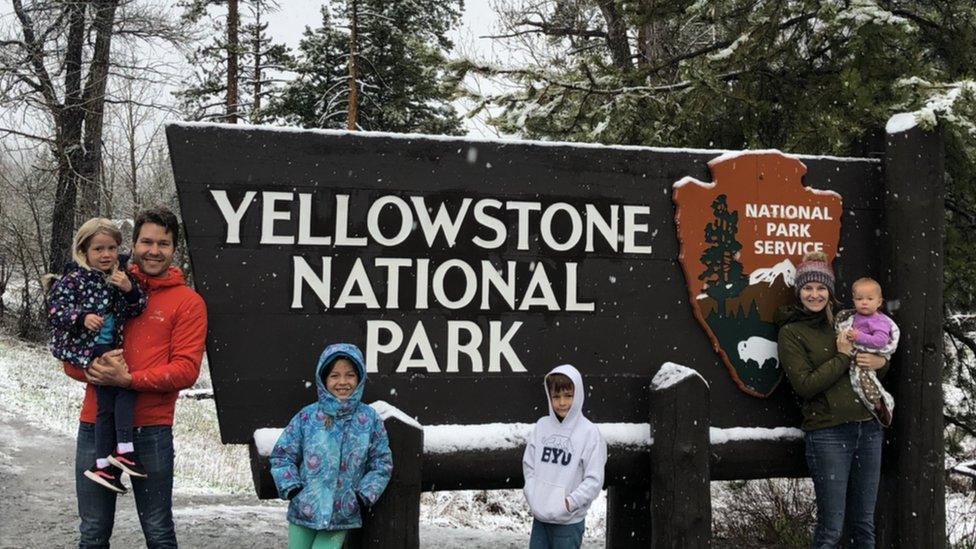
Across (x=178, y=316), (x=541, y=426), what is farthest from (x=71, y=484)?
(x=541, y=426)

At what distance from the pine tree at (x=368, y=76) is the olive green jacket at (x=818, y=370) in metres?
17.2

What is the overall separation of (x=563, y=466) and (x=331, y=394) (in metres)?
1.00

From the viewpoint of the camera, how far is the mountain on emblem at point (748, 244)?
3.78 metres

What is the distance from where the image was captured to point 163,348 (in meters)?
3.20

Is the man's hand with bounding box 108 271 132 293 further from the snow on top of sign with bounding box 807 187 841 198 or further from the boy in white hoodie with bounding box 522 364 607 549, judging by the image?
the snow on top of sign with bounding box 807 187 841 198

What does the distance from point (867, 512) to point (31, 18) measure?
2019 centimetres

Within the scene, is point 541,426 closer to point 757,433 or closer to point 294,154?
point 757,433

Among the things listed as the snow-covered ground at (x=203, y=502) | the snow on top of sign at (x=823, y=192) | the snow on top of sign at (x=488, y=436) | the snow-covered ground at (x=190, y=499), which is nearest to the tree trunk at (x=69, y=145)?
the snow-covered ground at (x=190, y=499)

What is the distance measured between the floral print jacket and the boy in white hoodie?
177 centimetres

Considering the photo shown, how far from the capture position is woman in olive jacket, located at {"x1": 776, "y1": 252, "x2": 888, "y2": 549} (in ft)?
12.0

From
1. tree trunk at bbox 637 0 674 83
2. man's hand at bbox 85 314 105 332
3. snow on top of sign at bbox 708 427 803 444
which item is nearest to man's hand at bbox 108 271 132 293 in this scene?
man's hand at bbox 85 314 105 332

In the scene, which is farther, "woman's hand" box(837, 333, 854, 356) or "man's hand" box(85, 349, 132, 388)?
"woman's hand" box(837, 333, 854, 356)

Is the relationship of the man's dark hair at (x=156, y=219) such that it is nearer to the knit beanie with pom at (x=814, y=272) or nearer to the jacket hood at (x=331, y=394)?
the jacket hood at (x=331, y=394)

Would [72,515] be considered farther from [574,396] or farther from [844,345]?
[844,345]
